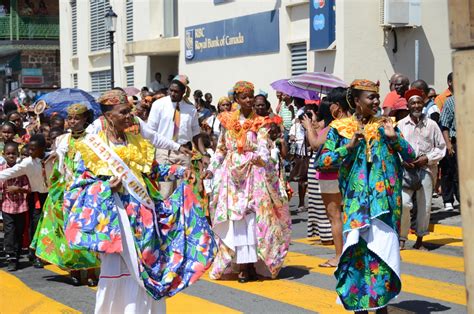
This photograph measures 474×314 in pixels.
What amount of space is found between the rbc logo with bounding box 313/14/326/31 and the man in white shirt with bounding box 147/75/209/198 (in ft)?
26.0

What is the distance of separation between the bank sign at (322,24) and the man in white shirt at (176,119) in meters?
7.76

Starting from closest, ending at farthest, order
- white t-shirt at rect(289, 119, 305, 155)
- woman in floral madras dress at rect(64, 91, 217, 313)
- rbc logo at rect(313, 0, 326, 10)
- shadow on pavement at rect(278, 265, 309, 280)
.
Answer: woman in floral madras dress at rect(64, 91, 217, 313)
shadow on pavement at rect(278, 265, 309, 280)
white t-shirt at rect(289, 119, 305, 155)
rbc logo at rect(313, 0, 326, 10)

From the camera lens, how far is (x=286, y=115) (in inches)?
747

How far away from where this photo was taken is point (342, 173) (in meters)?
7.18

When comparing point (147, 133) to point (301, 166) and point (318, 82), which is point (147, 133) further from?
point (301, 166)

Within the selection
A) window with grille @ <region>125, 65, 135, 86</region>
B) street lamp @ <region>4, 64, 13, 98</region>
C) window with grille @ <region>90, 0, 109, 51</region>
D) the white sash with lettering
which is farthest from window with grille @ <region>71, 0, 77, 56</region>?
the white sash with lettering

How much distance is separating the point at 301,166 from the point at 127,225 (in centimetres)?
964

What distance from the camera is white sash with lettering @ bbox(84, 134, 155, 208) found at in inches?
254

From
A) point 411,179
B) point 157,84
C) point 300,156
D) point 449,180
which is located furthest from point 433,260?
point 157,84

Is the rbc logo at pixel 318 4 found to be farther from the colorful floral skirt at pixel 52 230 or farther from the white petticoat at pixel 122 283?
the white petticoat at pixel 122 283

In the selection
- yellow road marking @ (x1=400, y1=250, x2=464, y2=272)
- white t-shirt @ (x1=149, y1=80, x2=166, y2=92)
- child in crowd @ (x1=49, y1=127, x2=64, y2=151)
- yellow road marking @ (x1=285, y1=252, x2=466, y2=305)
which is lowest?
yellow road marking @ (x1=285, y1=252, x2=466, y2=305)

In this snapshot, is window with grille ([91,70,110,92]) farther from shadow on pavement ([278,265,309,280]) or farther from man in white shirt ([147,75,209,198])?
shadow on pavement ([278,265,309,280])

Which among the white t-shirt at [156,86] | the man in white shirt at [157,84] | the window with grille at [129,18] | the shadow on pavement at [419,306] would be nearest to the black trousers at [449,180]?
the shadow on pavement at [419,306]

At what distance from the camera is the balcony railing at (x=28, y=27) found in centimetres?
4494
